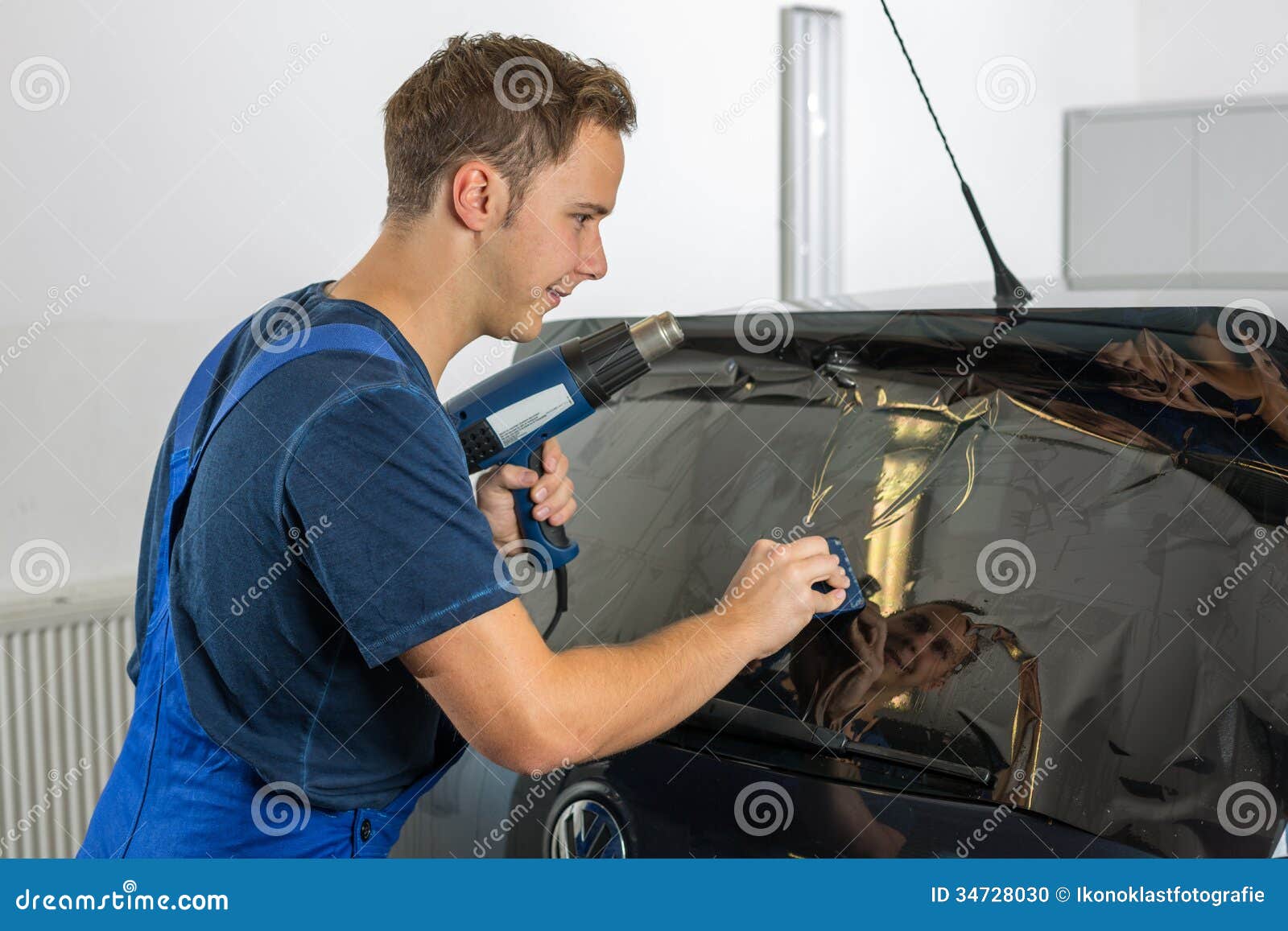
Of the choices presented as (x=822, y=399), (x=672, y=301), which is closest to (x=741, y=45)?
(x=672, y=301)

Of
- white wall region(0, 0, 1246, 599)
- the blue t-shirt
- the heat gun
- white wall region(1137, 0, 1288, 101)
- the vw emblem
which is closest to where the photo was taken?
the blue t-shirt

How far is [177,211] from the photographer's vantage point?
9.46 feet

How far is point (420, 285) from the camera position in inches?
54.5

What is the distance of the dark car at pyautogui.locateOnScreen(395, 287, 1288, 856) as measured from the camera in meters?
1.25

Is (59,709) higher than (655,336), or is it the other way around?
(655,336)

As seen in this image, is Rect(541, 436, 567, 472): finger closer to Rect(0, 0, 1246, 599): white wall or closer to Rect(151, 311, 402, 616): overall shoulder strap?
Rect(151, 311, 402, 616): overall shoulder strap

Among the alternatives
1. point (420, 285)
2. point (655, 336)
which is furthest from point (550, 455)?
point (420, 285)

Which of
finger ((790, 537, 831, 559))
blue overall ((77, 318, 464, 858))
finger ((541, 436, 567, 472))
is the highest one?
finger ((541, 436, 567, 472))

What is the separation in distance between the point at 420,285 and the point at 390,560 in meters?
0.37

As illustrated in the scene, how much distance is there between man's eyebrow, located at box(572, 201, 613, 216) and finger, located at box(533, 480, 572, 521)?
15.5 inches

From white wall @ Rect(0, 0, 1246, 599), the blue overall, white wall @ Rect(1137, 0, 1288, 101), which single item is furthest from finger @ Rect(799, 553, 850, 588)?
white wall @ Rect(1137, 0, 1288, 101)

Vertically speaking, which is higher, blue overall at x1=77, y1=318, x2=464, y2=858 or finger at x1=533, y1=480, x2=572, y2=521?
finger at x1=533, y1=480, x2=572, y2=521

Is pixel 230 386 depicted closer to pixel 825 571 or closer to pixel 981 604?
pixel 825 571

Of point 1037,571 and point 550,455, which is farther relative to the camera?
point 550,455
